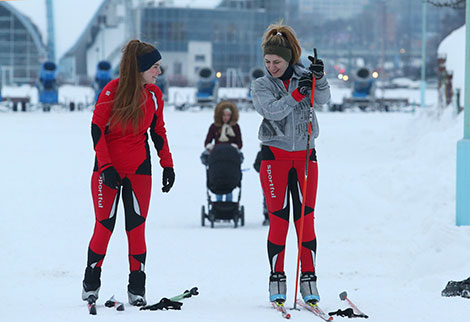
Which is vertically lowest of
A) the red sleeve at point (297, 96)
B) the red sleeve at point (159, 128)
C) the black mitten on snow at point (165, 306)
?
the black mitten on snow at point (165, 306)

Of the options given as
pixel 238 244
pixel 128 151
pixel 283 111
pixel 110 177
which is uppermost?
pixel 283 111

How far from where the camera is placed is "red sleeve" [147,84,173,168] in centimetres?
618

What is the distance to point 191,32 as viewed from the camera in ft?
349

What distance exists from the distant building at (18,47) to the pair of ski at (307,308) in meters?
93.5

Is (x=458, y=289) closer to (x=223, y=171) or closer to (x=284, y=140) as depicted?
(x=284, y=140)

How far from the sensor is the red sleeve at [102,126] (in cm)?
588

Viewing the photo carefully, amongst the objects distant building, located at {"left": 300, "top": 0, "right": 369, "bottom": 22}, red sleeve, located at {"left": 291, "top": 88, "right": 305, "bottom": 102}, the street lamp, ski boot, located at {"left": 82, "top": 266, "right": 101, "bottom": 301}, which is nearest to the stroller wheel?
the street lamp

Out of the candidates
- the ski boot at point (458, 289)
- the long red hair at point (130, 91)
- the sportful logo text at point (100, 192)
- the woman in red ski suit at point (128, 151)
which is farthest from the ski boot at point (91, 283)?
the ski boot at point (458, 289)

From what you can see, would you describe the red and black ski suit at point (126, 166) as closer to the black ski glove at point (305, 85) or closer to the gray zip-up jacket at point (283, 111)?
the gray zip-up jacket at point (283, 111)

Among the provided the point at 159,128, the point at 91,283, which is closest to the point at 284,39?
the point at 159,128

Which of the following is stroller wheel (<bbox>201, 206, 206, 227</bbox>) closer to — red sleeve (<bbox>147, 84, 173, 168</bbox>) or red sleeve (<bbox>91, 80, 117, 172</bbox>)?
red sleeve (<bbox>147, 84, 173, 168</bbox>)

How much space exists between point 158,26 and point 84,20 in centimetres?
873

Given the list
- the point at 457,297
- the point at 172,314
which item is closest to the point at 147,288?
the point at 172,314

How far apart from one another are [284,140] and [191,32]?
102m
